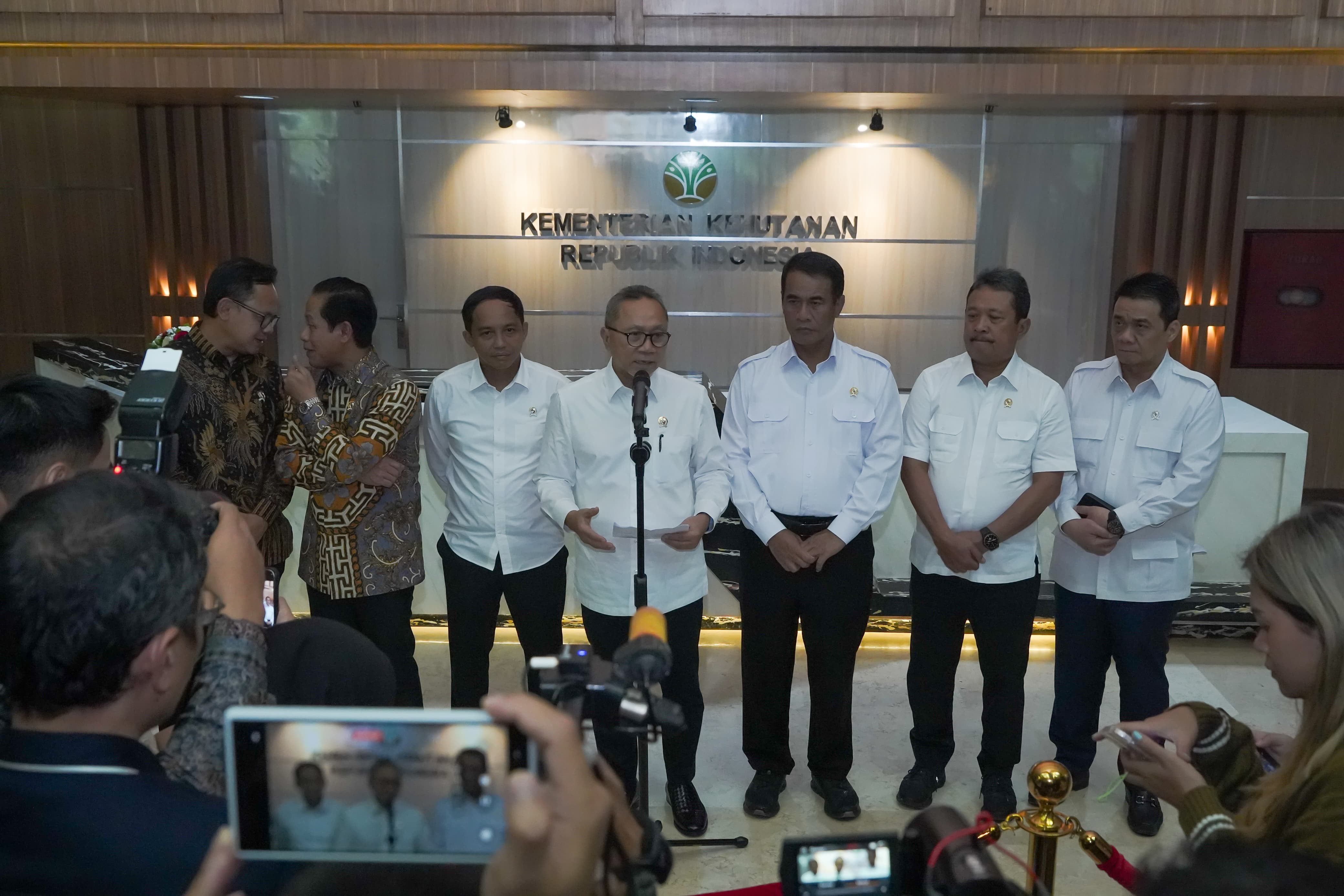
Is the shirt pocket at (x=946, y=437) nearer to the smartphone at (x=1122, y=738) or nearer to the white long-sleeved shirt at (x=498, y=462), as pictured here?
the white long-sleeved shirt at (x=498, y=462)

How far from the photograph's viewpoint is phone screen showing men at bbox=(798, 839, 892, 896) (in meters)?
1.22

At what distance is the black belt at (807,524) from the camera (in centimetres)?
305

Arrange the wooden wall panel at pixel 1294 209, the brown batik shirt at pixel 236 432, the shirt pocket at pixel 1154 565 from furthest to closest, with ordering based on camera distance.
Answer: the wooden wall panel at pixel 1294 209 < the shirt pocket at pixel 1154 565 < the brown batik shirt at pixel 236 432

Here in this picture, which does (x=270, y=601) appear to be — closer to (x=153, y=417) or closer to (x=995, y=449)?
(x=153, y=417)

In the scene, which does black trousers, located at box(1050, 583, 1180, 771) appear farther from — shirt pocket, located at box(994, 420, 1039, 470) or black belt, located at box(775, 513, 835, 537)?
black belt, located at box(775, 513, 835, 537)

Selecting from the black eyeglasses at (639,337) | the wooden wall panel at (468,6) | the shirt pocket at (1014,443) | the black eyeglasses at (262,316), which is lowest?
the shirt pocket at (1014,443)

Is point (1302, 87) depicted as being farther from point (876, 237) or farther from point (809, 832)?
point (809, 832)

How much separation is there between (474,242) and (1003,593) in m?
4.67

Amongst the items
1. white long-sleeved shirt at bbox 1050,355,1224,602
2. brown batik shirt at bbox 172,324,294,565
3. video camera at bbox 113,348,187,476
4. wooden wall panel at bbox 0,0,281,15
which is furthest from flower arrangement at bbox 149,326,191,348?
wooden wall panel at bbox 0,0,281,15

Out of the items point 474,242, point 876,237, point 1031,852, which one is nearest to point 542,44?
point 474,242

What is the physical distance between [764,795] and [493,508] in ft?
3.84

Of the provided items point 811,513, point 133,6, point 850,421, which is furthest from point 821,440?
point 133,6

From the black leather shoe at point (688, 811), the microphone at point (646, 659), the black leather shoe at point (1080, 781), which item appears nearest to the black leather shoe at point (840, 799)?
the black leather shoe at point (688, 811)

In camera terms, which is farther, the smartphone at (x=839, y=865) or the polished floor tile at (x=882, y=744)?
the polished floor tile at (x=882, y=744)
